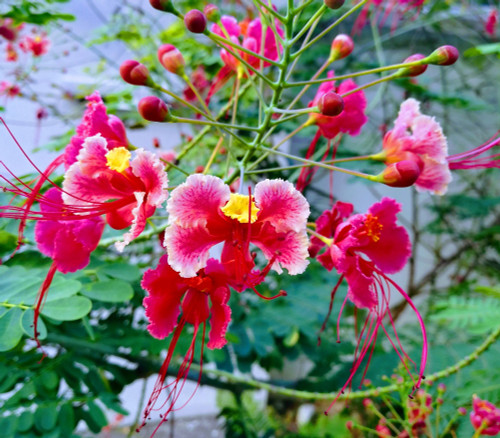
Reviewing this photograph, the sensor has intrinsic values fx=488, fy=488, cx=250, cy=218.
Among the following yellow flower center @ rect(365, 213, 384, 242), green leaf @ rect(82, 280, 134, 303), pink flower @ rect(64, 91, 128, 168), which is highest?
pink flower @ rect(64, 91, 128, 168)

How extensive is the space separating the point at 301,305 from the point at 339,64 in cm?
151

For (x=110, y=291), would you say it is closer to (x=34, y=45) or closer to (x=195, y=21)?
(x=195, y=21)

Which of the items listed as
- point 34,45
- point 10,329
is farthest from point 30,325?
point 34,45

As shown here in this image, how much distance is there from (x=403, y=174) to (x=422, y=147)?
12 centimetres

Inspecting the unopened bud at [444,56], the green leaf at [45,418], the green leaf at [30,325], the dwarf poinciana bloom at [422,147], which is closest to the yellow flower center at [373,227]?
the dwarf poinciana bloom at [422,147]

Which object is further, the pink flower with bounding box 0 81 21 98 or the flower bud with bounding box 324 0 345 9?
the pink flower with bounding box 0 81 21 98

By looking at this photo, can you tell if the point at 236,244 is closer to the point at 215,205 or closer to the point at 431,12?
the point at 215,205

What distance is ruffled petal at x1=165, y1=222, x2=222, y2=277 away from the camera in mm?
496

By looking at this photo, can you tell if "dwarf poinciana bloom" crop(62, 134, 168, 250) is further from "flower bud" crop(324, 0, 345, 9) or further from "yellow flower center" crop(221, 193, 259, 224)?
"flower bud" crop(324, 0, 345, 9)

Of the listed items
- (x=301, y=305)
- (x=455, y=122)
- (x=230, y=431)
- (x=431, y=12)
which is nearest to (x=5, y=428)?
(x=301, y=305)

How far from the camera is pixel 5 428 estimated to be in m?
0.73

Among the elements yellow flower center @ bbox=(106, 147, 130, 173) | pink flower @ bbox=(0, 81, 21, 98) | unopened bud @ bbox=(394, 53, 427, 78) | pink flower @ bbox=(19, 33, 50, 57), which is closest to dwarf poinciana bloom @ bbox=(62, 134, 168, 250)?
yellow flower center @ bbox=(106, 147, 130, 173)

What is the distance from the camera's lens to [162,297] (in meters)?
0.54

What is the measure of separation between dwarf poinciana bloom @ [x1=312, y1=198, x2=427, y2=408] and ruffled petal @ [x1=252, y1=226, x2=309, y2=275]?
0.08m
